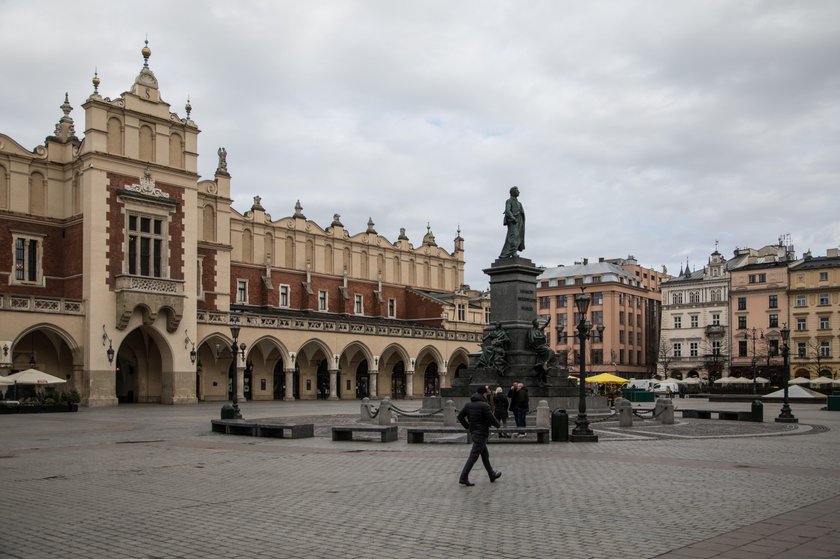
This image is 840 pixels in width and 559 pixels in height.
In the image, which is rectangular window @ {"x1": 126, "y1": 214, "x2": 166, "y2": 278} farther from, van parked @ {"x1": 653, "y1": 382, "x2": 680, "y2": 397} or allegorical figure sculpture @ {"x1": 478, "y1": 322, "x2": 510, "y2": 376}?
van parked @ {"x1": 653, "y1": 382, "x2": 680, "y2": 397}

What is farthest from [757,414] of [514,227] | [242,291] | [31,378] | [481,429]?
[242,291]

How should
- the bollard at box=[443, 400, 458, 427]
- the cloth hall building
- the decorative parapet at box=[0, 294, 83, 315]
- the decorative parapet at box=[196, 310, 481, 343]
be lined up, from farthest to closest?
1. the decorative parapet at box=[196, 310, 481, 343]
2. the cloth hall building
3. the decorative parapet at box=[0, 294, 83, 315]
4. the bollard at box=[443, 400, 458, 427]

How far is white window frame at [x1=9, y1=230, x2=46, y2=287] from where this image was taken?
4911 centimetres

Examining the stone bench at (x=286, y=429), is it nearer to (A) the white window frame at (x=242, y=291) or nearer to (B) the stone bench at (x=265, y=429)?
(B) the stone bench at (x=265, y=429)

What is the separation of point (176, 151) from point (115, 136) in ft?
13.8

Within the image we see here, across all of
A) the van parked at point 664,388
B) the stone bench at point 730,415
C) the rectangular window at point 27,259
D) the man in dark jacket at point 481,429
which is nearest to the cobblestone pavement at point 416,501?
the man in dark jacket at point 481,429

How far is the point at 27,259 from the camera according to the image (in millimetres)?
49594

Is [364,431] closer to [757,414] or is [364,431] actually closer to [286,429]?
[286,429]

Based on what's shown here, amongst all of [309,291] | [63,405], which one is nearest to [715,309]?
[309,291]

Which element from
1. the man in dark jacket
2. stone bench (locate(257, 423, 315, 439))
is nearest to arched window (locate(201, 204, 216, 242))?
stone bench (locate(257, 423, 315, 439))

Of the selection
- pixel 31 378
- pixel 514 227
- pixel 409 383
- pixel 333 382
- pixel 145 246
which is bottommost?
pixel 409 383

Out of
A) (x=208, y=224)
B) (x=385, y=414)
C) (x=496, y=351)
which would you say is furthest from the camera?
(x=208, y=224)

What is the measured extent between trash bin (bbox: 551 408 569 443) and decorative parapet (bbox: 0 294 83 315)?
1290 inches

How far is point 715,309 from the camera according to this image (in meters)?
97.0
